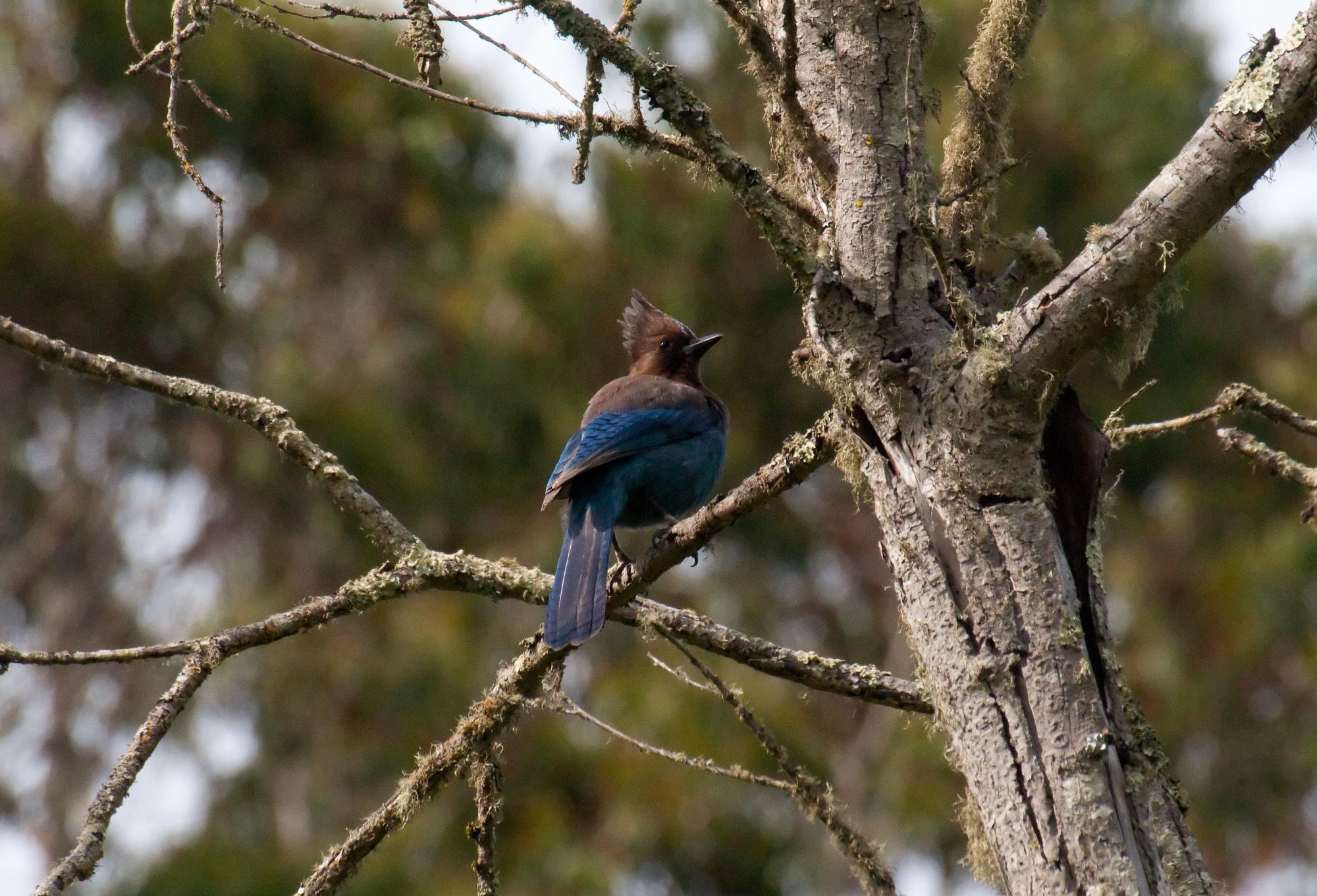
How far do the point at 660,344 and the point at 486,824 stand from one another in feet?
11.7

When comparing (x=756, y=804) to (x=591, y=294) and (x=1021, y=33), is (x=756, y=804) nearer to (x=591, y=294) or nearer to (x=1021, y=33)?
(x=591, y=294)

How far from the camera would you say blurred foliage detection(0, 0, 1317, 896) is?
1248cm

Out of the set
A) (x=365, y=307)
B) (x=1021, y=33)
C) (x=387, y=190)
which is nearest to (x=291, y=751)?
(x=365, y=307)

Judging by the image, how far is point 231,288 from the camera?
1461cm

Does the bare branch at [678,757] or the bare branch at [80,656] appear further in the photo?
the bare branch at [678,757]

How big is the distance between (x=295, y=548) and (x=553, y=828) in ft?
16.1

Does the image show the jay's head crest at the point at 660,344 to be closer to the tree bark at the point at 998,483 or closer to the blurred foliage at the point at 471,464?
the tree bark at the point at 998,483

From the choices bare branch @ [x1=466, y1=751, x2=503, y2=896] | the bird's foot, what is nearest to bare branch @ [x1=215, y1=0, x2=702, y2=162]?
bare branch @ [x1=466, y1=751, x2=503, y2=896]

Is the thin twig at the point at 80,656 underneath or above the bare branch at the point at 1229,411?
underneath

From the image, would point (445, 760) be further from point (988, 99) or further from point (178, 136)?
point (988, 99)

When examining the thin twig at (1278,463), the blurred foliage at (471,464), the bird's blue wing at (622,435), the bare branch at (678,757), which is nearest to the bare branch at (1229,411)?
the thin twig at (1278,463)

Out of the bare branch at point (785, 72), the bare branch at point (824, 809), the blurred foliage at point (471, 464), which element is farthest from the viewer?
the blurred foliage at point (471, 464)

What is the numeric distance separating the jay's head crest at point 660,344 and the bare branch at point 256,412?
2943 mm

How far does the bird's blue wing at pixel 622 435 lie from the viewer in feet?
16.6
